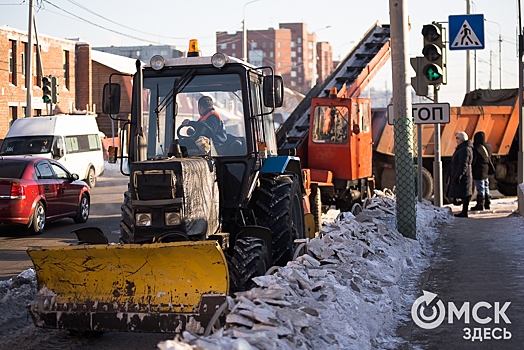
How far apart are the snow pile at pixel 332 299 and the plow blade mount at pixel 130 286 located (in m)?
0.46

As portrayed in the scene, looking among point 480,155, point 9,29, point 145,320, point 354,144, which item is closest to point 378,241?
point 145,320

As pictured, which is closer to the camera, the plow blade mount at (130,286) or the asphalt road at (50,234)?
the plow blade mount at (130,286)

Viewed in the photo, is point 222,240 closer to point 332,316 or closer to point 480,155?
point 332,316

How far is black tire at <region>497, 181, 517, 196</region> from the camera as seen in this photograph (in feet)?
77.8

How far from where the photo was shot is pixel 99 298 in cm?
649

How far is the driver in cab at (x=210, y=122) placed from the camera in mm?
8422

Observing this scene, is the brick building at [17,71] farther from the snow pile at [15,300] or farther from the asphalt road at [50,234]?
the snow pile at [15,300]

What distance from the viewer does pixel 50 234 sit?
50.6ft

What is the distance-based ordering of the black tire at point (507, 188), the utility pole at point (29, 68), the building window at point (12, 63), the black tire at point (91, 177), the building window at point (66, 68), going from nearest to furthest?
1. the black tire at point (507, 188)
2. the black tire at point (91, 177)
3. the utility pole at point (29, 68)
4. the building window at point (12, 63)
5. the building window at point (66, 68)

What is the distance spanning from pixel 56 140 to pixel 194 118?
63.6ft

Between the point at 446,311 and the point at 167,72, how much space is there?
12.8 feet

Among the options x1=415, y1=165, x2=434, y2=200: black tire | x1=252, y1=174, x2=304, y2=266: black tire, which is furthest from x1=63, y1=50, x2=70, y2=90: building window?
x1=252, y1=174, x2=304, y2=266: black tire

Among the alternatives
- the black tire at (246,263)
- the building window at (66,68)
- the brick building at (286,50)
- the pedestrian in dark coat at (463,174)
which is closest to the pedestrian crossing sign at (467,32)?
the pedestrian in dark coat at (463,174)

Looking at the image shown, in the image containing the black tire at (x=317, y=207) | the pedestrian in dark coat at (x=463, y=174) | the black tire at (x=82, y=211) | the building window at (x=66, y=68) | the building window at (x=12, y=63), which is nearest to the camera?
the black tire at (x=317, y=207)
